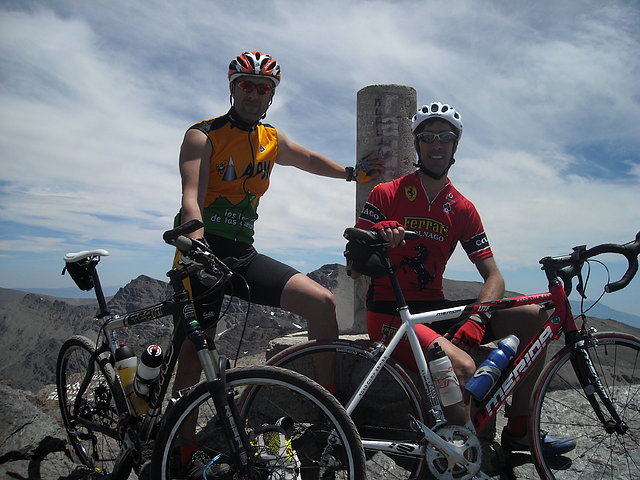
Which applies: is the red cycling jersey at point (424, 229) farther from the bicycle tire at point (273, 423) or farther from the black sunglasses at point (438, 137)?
the bicycle tire at point (273, 423)

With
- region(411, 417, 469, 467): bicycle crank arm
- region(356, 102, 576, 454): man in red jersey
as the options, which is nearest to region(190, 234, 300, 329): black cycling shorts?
region(356, 102, 576, 454): man in red jersey

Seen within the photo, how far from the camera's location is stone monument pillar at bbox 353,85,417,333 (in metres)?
5.61

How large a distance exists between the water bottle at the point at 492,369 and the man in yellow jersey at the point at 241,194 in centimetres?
109

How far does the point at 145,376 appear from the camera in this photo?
322 cm

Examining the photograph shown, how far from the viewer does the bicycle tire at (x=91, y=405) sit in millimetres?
3688

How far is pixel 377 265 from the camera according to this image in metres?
3.26

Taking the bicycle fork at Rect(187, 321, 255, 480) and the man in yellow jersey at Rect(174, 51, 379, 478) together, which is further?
the man in yellow jersey at Rect(174, 51, 379, 478)

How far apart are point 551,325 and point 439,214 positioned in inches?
47.2

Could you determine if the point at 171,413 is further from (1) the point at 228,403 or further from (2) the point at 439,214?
(2) the point at 439,214

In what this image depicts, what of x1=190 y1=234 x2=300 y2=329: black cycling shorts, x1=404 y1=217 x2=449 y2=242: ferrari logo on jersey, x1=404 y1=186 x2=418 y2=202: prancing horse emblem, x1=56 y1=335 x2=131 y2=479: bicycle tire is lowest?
x1=56 y1=335 x2=131 y2=479: bicycle tire

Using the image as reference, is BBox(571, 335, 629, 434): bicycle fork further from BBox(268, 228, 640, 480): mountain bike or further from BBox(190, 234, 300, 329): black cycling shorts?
BBox(190, 234, 300, 329): black cycling shorts

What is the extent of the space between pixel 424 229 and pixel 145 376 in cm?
240

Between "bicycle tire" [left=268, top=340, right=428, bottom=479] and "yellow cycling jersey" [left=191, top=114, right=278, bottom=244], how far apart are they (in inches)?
45.2

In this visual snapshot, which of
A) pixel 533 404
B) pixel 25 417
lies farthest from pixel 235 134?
pixel 25 417
